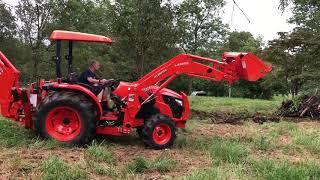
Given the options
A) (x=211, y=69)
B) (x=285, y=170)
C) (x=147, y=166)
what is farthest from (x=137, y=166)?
(x=211, y=69)

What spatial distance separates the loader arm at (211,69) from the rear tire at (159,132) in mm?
674

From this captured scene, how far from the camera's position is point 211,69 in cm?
1005

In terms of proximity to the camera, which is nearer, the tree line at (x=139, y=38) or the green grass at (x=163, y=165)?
the green grass at (x=163, y=165)

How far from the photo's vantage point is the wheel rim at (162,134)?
9.52 m

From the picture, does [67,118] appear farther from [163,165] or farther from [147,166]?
[163,165]

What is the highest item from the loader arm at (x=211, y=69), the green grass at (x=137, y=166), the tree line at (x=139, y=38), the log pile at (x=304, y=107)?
the tree line at (x=139, y=38)

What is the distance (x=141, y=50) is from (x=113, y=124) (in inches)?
421

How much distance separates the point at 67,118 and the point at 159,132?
72.1 inches

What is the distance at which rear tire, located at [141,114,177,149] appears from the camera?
941 cm

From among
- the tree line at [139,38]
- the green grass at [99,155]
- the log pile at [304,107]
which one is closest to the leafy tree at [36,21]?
the tree line at [139,38]

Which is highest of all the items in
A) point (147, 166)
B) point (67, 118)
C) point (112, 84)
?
point (112, 84)

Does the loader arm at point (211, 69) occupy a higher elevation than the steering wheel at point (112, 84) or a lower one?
higher

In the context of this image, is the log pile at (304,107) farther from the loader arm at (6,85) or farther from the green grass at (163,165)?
the loader arm at (6,85)

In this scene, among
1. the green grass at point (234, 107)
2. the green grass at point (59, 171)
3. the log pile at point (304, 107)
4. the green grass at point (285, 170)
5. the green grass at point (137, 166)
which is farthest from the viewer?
the green grass at point (234, 107)
